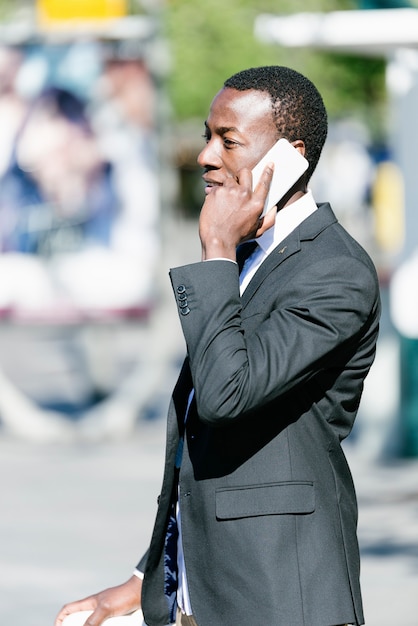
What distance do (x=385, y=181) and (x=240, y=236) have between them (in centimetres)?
2639

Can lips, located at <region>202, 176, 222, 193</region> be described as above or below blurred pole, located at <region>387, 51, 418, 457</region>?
below

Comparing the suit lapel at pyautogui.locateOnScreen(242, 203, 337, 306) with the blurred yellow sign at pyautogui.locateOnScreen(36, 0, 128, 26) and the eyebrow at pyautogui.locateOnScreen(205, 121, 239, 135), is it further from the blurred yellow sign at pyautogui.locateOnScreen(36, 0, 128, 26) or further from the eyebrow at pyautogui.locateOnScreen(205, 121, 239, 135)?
the blurred yellow sign at pyautogui.locateOnScreen(36, 0, 128, 26)

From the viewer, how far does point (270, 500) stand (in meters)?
2.41

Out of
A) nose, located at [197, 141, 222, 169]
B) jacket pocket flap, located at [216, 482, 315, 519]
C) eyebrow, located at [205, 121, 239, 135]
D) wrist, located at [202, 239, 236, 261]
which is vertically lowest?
jacket pocket flap, located at [216, 482, 315, 519]

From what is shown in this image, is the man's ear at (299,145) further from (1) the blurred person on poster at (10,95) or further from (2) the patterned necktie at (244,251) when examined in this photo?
(1) the blurred person on poster at (10,95)

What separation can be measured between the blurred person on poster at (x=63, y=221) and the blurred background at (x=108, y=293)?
1cm

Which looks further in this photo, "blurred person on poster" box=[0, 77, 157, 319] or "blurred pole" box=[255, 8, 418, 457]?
"blurred person on poster" box=[0, 77, 157, 319]

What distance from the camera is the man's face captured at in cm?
254

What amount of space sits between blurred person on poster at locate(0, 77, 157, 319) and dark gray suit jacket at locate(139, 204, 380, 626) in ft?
24.6

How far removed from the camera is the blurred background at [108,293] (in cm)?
671

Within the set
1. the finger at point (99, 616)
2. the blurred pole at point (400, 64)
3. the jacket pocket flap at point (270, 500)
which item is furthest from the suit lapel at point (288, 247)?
the blurred pole at point (400, 64)

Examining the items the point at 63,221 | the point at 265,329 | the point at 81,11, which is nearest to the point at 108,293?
the point at 63,221

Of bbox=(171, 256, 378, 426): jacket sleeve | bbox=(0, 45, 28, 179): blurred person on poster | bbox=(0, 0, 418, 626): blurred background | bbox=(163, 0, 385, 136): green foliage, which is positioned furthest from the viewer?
bbox=(163, 0, 385, 136): green foliage

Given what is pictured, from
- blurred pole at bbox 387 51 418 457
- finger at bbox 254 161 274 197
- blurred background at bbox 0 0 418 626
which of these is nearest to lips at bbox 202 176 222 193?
finger at bbox 254 161 274 197
